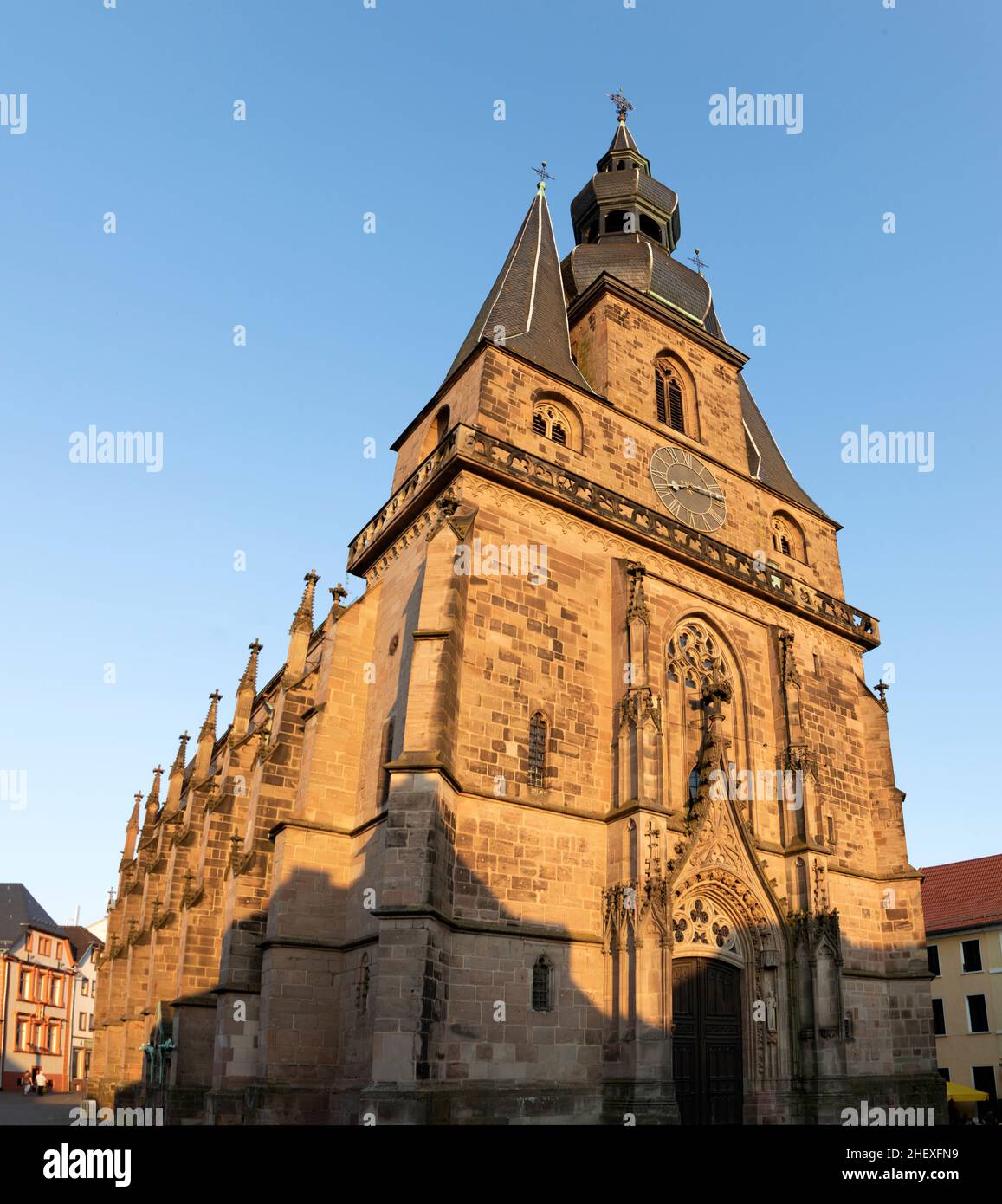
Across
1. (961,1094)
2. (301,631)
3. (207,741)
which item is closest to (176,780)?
(207,741)

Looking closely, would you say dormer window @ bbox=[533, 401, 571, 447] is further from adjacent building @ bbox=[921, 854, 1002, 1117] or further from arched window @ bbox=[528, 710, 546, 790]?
adjacent building @ bbox=[921, 854, 1002, 1117]

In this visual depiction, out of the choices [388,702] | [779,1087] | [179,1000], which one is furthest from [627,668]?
[179,1000]

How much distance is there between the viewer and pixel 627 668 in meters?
17.8

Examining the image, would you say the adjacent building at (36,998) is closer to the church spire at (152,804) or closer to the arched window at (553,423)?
the church spire at (152,804)

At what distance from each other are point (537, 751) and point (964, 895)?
26325 millimetres

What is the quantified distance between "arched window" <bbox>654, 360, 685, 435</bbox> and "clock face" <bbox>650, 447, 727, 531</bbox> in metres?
1.12

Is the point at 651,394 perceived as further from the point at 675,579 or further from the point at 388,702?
the point at 388,702

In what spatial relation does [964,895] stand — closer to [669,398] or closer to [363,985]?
[669,398]

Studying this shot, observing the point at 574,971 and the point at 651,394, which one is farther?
the point at 651,394

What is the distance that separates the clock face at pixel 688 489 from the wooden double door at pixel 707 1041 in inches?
378

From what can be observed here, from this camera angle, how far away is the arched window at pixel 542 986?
15242 mm

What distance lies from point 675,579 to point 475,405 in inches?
220

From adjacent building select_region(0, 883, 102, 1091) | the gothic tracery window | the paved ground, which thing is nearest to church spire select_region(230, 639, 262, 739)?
the paved ground

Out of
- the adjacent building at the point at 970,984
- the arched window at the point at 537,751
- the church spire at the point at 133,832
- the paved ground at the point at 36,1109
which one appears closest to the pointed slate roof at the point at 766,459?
the arched window at the point at 537,751
